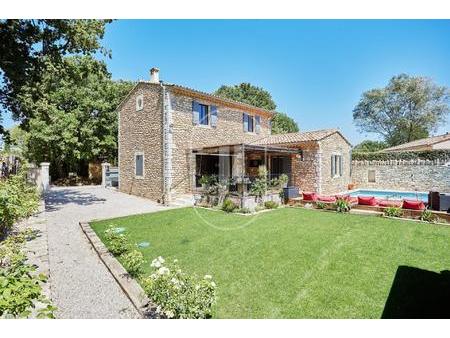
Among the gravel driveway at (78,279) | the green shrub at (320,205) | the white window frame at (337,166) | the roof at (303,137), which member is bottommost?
the gravel driveway at (78,279)

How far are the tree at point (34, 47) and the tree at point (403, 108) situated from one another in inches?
1009

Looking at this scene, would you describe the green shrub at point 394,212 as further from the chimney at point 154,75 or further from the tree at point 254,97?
the tree at point 254,97

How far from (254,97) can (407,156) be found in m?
24.4

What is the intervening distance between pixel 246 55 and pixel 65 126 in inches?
830

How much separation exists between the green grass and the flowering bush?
0.56 meters

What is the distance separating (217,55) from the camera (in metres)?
9.74

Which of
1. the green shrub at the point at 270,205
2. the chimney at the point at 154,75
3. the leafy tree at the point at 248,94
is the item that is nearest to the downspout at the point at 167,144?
the chimney at the point at 154,75

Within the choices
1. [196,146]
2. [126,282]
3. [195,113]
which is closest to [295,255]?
[126,282]

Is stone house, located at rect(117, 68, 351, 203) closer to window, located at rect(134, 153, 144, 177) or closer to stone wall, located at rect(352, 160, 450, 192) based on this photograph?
window, located at rect(134, 153, 144, 177)

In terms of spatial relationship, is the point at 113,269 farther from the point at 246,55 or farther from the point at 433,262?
the point at 246,55

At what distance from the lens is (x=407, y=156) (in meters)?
22.3

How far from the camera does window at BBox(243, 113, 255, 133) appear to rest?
20.6m

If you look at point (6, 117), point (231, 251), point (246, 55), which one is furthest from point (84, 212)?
point (246, 55)

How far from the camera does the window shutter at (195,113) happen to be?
16.5 metres
